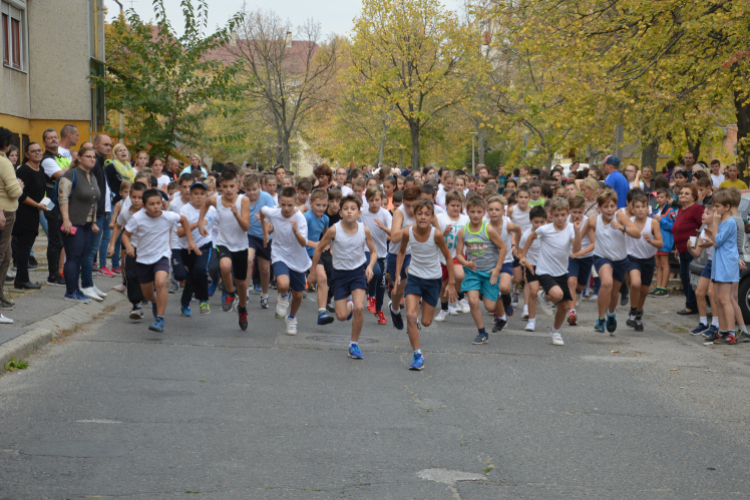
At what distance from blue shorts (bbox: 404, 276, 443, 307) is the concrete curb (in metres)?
3.73

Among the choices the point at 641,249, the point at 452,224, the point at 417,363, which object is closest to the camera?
the point at 417,363

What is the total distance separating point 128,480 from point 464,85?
3742cm

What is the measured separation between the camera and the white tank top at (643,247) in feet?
34.0

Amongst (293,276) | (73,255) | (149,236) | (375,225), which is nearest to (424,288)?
(293,276)

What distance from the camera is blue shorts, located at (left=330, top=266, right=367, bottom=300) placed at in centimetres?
Result: 880

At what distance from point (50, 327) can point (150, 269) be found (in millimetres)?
1250

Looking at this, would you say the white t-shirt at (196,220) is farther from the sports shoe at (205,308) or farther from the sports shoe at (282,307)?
the sports shoe at (282,307)

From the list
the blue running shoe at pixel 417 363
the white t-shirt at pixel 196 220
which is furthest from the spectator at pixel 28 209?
the blue running shoe at pixel 417 363

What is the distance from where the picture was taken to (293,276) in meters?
10.0

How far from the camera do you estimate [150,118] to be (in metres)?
19.0

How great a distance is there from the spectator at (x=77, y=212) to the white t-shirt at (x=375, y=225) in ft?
12.1

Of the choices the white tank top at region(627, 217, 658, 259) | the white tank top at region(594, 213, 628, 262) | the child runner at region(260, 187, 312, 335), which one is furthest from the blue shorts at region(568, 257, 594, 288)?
the child runner at region(260, 187, 312, 335)

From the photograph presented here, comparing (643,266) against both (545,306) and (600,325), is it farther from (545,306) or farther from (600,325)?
(545,306)

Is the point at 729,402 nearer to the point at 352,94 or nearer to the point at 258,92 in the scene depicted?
the point at 258,92
